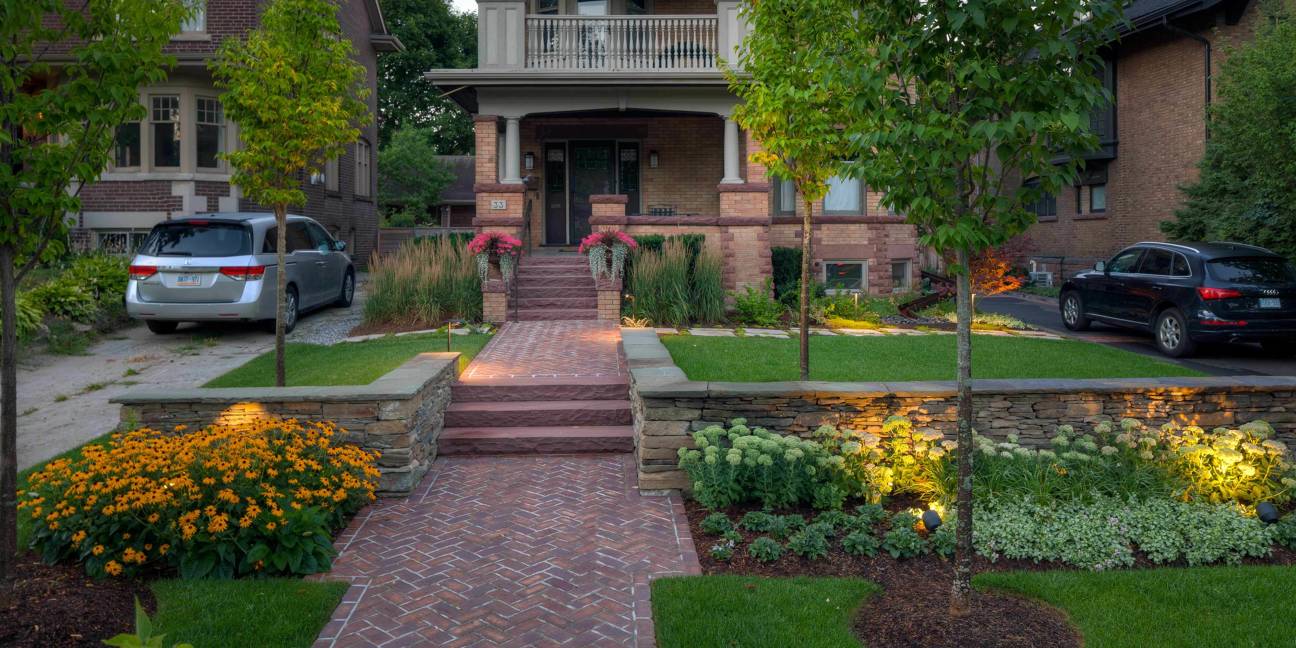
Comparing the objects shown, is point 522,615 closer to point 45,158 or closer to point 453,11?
point 45,158

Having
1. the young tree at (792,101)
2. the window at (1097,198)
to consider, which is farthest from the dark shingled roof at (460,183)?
the young tree at (792,101)

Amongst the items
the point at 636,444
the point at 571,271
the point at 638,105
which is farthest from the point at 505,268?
the point at 636,444

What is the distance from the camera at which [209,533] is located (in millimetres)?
5320

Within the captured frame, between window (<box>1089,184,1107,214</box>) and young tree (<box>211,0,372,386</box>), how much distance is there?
75.2 feet

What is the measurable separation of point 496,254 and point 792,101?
7.25m

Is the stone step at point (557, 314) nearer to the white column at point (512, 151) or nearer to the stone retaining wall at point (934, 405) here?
the white column at point (512, 151)

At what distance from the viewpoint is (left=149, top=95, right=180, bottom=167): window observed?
20156 millimetres

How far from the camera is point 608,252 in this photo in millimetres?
14383

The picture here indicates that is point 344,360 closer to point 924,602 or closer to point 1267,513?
point 924,602

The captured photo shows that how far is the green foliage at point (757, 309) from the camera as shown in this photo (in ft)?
47.7

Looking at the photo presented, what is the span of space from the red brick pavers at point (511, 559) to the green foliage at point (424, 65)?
37.3 m

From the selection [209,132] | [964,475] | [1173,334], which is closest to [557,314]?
[1173,334]

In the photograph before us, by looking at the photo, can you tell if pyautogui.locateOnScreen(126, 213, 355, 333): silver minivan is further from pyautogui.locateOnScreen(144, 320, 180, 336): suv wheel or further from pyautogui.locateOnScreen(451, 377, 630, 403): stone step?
pyautogui.locateOnScreen(451, 377, 630, 403): stone step

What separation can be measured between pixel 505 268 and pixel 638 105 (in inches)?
196
